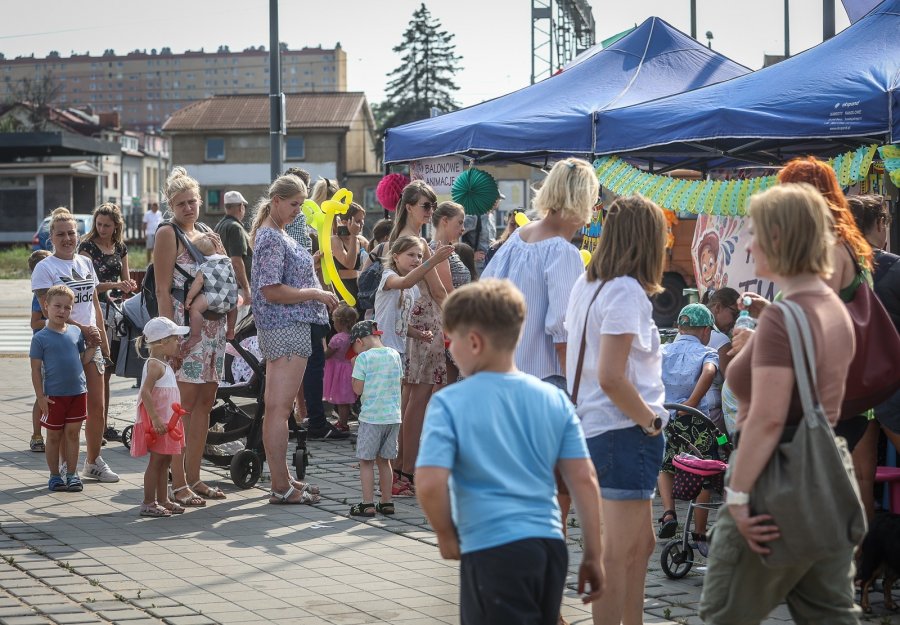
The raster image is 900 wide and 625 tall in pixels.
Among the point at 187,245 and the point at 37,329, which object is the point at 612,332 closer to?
the point at 187,245

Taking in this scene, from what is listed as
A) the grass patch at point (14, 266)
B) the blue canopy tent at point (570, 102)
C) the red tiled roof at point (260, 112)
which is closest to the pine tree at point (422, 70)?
the red tiled roof at point (260, 112)

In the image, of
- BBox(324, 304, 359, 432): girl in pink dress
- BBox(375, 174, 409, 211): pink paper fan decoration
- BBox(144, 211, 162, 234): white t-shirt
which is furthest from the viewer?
BBox(144, 211, 162, 234): white t-shirt

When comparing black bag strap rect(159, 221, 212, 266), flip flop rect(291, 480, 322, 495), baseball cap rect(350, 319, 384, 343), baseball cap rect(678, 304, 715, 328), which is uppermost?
black bag strap rect(159, 221, 212, 266)

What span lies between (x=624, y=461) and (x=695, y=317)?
3102mm

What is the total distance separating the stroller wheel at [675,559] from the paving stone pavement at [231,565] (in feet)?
0.16

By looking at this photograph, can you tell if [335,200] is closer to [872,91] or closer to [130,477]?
[130,477]

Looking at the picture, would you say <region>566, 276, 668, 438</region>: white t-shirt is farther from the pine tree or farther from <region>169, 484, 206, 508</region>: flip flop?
the pine tree

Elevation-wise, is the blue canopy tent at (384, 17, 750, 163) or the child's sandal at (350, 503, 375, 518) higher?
the blue canopy tent at (384, 17, 750, 163)

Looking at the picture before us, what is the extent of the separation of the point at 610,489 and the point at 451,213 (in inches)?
158

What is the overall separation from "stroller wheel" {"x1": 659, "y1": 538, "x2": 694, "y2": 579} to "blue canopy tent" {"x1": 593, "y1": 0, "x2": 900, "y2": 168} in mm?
3949

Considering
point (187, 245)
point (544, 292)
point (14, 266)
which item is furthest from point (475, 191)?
point (14, 266)

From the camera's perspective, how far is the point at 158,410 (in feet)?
24.4

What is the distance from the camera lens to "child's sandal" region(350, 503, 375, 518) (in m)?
7.68

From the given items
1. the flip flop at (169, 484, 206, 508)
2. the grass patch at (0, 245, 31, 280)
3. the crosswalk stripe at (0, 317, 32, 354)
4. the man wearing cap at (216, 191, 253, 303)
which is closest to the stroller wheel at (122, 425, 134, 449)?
the man wearing cap at (216, 191, 253, 303)
